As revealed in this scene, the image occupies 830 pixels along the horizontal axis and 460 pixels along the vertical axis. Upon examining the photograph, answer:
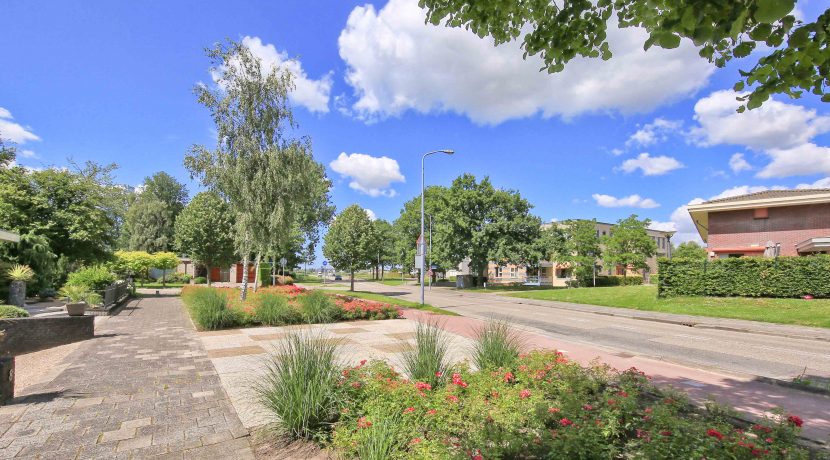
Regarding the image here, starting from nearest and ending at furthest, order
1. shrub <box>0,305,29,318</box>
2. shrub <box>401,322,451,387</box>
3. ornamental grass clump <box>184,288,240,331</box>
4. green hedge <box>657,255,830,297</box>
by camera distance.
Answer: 1. shrub <box>401,322,451,387</box>
2. shrub <box>0,305,29,318</box>
3. ornamental grass clump <box>184,288,240,331</box>
4. green hedge <box>657,255,830,297</box>

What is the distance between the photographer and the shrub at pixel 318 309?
1348cm

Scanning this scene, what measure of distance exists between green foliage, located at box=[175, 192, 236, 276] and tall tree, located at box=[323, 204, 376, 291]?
26.5 ft

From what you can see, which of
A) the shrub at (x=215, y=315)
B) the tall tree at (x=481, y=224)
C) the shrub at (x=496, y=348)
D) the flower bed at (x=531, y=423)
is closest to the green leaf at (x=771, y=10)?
the flower bed at (x=531, y=423)

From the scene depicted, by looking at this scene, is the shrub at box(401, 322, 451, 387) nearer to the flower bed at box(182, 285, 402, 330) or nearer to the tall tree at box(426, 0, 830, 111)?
the tall tree at box(426, 0, 830, 111)

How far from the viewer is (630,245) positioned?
1832 inches

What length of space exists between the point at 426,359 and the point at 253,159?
15.6 meters

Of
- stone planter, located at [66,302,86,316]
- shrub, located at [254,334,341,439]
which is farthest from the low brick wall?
shrub, located at [254,334,341,439]

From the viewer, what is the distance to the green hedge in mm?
18875

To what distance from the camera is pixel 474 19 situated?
447 centimetres

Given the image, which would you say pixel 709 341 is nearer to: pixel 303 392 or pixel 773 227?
pixel 303 392

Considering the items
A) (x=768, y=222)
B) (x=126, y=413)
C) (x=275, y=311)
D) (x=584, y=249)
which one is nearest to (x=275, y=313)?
(x=275, y=311)

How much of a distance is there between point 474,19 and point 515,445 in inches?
168

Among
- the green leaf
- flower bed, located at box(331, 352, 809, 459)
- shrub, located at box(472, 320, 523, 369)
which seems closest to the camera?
the green leaf

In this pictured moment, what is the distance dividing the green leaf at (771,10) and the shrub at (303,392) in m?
4.52
